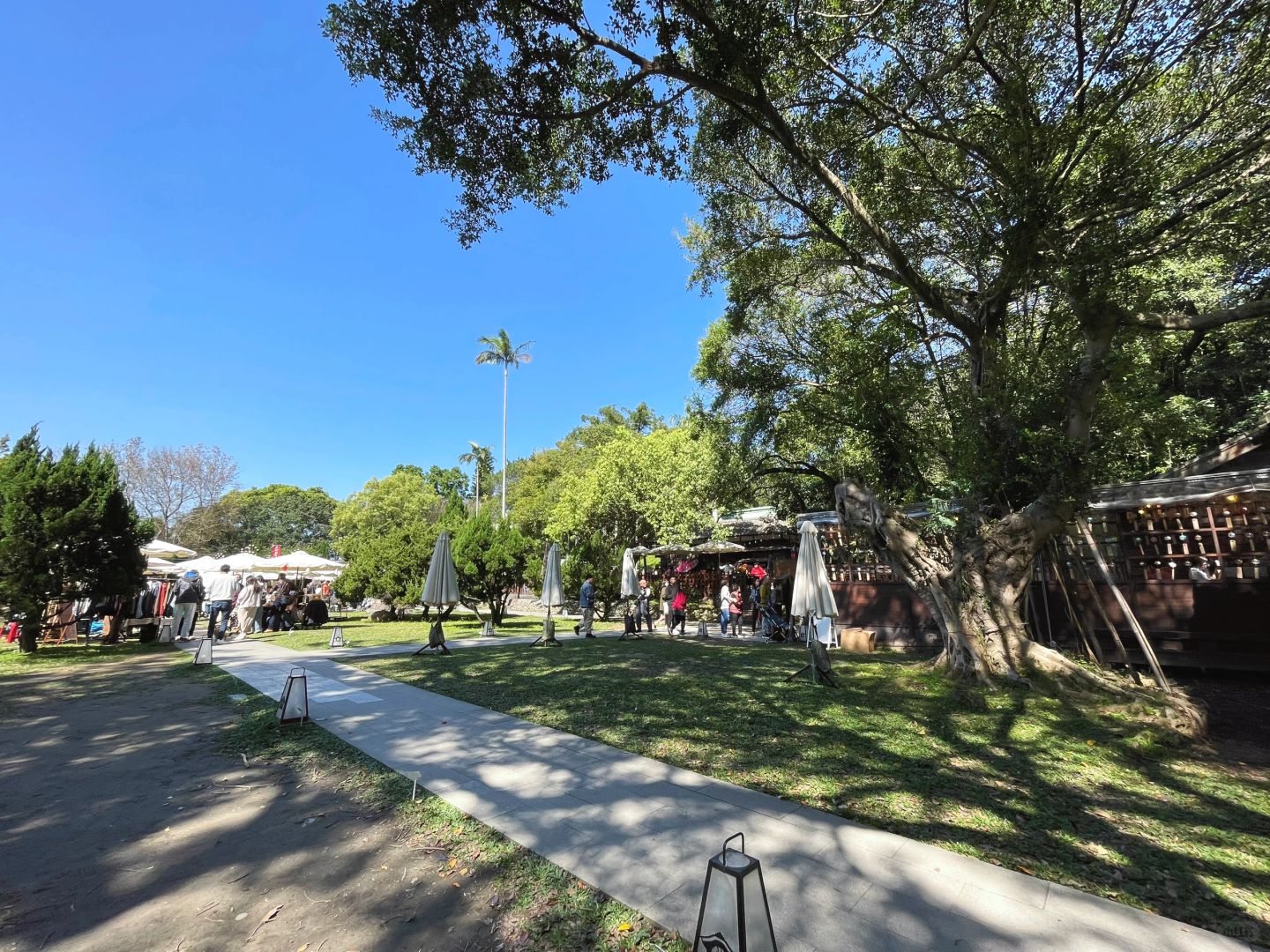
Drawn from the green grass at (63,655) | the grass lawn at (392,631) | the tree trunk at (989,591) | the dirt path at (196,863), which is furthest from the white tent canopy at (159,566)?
the tree trunk at (989,591)

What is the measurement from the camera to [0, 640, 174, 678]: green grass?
9547 millimetres

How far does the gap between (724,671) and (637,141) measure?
8426 mm

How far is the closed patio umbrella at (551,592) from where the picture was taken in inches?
498

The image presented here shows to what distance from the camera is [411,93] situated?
699cm

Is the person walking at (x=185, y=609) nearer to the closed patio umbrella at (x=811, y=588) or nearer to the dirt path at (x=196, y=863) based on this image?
the dirt path at (x=196, y=863)

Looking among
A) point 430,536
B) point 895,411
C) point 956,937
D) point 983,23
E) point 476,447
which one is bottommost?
point 956,937

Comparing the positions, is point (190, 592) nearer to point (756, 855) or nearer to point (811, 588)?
point (811, 588)

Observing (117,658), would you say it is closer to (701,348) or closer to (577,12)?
(577,12)

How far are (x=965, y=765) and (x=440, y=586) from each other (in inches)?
378

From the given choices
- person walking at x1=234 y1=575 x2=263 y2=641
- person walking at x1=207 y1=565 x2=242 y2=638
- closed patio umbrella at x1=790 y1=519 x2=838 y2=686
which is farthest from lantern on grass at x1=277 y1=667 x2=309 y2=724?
Result: person walking at x1=234 y1=575 x2=263 y2=641

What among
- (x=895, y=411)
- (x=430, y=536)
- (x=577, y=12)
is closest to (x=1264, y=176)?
(x=895, y=411)

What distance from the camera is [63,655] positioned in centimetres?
1099

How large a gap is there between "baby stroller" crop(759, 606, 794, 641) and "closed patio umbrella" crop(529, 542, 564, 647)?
574 centimetres

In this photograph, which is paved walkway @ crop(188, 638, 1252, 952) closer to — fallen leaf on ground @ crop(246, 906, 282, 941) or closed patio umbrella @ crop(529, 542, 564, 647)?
fallen leaf on ground @ crop(246, 906, 282, 941)
